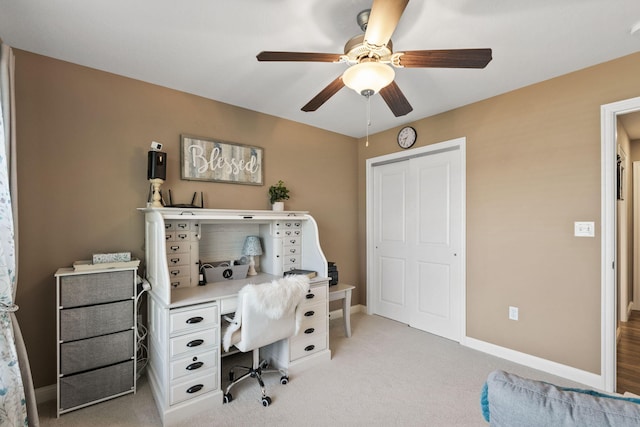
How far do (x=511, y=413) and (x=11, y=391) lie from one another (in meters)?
2.24

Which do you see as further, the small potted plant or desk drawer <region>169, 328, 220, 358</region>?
the small potted plant

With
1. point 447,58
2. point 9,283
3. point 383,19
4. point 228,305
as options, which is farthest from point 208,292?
point 447,58

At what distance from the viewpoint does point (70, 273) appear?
1.89 metres

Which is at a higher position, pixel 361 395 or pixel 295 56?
pixel 295 56

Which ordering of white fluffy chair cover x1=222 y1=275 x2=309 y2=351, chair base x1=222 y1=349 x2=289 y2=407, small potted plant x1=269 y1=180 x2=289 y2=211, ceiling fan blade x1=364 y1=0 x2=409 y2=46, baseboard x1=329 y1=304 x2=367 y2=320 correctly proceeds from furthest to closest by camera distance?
baseboard x1=329 y1=304 x2=367 y2=320 < small potted plant x1=269 y1=180 x2=289 y2=211 < chair base x1=222 y1=349 x2=289 y2=407 < white fluffy chair cover x1=222 y1=275 x2=309 y2=351 < ceiling fan blade x1=364 y1=0 x2=409 y2=46

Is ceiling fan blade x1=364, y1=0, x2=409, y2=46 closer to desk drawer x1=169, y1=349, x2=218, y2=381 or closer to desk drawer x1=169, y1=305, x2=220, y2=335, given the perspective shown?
desk drawer x1=169, y1=305, x2=220, y2=335

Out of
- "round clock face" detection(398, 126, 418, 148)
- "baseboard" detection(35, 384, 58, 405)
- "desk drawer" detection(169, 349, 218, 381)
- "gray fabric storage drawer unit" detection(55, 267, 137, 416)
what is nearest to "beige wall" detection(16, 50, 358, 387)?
"baseboard" detection(35, 384, 58, 405)

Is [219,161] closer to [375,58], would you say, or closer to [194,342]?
[194,342]

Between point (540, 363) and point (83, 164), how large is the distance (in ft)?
13.3

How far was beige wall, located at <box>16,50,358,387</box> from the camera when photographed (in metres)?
2.01

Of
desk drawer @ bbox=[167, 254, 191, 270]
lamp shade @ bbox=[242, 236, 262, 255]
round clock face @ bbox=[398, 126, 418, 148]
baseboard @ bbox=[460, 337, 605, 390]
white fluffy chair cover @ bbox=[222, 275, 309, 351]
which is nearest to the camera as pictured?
white fluffy chair cover @ bbox=[222, 275, 309, 351]

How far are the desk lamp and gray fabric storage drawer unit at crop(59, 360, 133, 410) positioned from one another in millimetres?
1153

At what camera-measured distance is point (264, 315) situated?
199cm

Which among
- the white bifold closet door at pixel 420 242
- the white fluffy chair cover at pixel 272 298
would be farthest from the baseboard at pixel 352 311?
the white fluffy chair cover at pixel 272 298
